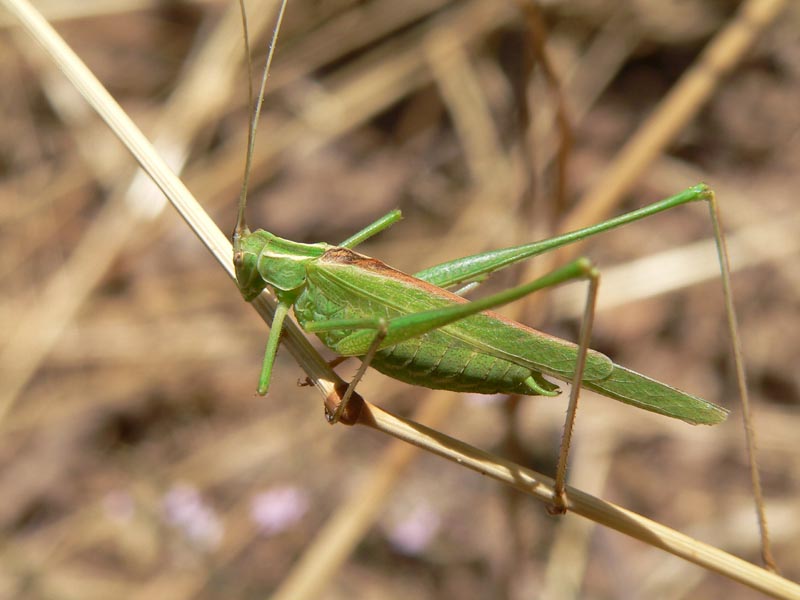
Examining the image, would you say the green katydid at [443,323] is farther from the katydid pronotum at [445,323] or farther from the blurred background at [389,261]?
the blurred background at [389,261]

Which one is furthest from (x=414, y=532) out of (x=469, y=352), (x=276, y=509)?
(x=469, y=352)

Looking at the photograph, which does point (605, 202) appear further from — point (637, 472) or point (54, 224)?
point (54, 224)

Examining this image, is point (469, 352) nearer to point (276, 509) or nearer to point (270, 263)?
point (270, 263)

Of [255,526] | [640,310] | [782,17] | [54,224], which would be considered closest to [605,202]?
[640,310]

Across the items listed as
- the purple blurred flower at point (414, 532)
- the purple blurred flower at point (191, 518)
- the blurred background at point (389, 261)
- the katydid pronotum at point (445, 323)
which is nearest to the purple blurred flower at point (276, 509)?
the blurred background at point (389, 261)

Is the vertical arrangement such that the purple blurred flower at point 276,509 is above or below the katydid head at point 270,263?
below

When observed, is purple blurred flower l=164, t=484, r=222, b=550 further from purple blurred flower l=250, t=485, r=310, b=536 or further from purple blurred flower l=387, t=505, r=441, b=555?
purple blurred flower l=387, t=505, r=441, b=555
